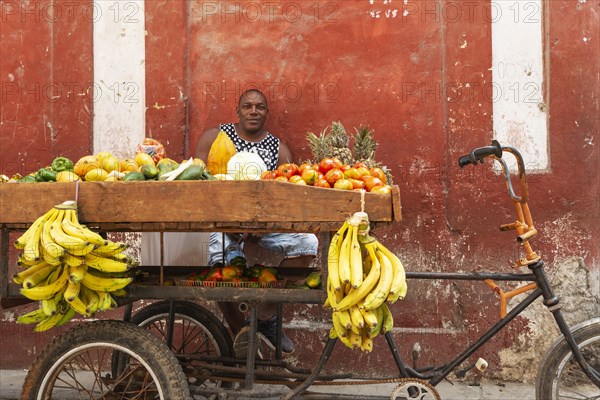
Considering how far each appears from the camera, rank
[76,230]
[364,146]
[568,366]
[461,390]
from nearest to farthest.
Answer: [76,230]
[568,366]
[364,146]
[461,390]

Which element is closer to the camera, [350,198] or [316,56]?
[350,198]

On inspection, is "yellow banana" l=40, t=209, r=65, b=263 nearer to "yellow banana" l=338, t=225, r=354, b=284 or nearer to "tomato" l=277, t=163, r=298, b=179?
"tomato" l=277, t=163, r=298, b=179

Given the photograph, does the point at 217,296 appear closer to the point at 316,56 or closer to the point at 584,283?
the point at 316,56

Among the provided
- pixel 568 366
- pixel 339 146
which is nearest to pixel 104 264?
pixel 339 146

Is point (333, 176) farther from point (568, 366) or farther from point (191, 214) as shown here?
point (568, 366)

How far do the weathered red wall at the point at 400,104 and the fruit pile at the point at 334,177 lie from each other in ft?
5.20

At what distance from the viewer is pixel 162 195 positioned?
10.2ft

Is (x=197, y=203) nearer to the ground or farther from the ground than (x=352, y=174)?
nearer to the ground

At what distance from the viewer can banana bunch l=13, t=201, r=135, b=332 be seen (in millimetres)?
2977

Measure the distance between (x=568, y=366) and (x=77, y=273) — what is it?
2.60 m

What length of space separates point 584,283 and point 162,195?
128 inches

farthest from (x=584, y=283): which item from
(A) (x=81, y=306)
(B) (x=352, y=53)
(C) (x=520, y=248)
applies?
(A) (x=81, y=306)

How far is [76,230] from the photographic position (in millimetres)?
2996

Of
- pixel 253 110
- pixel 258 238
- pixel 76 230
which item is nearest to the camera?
pixel 76 230
